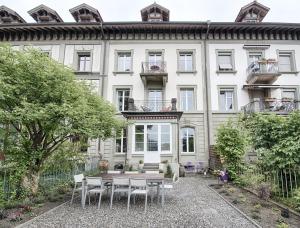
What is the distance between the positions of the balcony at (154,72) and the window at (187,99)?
5.66 feet

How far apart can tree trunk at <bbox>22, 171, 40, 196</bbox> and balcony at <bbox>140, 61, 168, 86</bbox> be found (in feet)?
34.3

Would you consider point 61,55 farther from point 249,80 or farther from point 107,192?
point 249,80

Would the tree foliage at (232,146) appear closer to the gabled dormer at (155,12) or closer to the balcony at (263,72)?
the balcony at (263,72)

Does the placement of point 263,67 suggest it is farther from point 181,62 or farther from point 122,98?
point 122,98

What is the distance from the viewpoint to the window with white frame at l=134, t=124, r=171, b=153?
44.8 feet

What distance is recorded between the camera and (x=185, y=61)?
55.6ft

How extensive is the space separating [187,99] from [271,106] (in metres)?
6.08

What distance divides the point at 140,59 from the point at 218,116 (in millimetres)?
7558

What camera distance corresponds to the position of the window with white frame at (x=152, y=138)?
13648 mm

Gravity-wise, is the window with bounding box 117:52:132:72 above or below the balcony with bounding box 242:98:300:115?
above

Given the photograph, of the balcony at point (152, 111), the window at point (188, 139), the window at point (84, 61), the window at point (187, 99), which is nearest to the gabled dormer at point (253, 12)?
the window at point (187, 99)

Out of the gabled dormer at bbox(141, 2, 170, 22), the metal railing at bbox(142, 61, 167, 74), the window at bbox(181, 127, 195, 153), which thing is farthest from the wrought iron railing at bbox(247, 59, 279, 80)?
the gabled dormer at bbox(141, 2, 170, 22)

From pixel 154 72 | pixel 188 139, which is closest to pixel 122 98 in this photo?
pixel 154 72

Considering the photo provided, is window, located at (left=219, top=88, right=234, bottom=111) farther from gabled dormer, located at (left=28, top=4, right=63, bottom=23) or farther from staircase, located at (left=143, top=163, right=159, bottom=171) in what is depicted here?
gabled dormer, located at (left=28, top=4, right=63, bottom=23)
